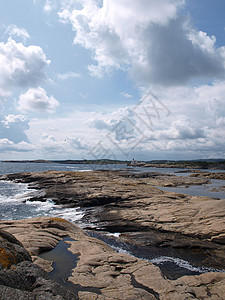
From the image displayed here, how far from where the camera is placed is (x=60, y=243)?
14258mm

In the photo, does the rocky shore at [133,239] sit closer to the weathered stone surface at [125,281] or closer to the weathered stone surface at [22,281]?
the weathered stone surface at [125,281]

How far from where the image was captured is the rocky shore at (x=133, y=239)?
30.1ft

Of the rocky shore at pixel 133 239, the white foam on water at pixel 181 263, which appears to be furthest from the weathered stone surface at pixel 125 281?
the white foam on water at pixel 181 263

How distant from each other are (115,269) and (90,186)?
1178 inches

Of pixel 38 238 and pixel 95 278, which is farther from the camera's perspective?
pixel 38 238

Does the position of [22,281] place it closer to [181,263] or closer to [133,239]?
[181,263]

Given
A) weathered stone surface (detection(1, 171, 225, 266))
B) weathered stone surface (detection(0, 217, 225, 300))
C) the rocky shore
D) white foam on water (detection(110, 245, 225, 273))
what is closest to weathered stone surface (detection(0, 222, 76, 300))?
weathered stone surface (detection(0, 217, 225, 300))

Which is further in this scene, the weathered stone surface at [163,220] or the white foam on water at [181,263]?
the weathered stone surface at [163,220]

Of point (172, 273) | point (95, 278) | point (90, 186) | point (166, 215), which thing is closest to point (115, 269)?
point (95, 278)

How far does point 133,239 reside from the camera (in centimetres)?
1916

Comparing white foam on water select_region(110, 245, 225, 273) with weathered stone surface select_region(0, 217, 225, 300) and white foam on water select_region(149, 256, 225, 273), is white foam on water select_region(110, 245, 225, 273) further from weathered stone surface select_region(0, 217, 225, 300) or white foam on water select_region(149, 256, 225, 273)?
weathered stone surface select_region(0, 217, 225, 300)

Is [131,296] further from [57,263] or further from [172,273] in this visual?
[172,273]

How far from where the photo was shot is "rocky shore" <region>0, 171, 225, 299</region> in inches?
361

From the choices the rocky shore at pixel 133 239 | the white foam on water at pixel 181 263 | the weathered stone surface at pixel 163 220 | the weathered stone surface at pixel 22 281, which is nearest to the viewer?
the weathered stone surface at pixel 22 281
